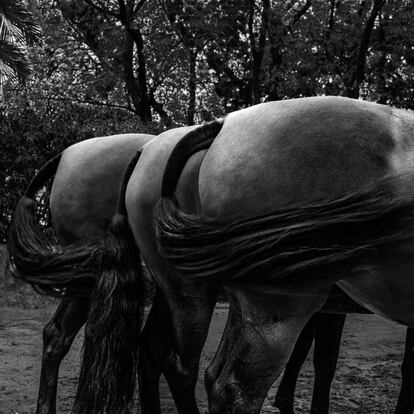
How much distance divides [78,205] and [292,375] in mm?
1677

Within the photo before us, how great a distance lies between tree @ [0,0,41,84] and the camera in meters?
9.11

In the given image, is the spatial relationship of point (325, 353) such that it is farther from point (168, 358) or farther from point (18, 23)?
point (18, 23)

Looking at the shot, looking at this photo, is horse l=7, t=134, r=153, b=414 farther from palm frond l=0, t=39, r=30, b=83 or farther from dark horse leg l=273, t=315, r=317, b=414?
palm frond l=0, t=39, r=30, b=83

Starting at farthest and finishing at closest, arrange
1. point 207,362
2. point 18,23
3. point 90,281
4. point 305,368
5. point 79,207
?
point 18,23
point 207,362
point 305,368
point 79,207
point 90,281

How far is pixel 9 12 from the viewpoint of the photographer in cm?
912

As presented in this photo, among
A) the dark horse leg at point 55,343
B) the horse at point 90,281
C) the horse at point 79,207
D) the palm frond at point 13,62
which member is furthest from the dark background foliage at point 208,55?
the dark horse leg at point 55,343

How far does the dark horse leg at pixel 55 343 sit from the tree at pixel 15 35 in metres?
6.28

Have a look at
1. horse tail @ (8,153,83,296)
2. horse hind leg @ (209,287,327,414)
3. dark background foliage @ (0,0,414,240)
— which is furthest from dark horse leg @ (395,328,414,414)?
dark background foliage @ (0,0,414,240)

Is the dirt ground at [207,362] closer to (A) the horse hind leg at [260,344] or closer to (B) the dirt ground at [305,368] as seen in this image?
(B) the dirt ground at [305,368]

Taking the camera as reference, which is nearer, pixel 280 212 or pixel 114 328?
pixel 280 212

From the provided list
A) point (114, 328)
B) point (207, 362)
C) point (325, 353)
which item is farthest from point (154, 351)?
point (207, 362)

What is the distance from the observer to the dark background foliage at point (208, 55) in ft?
36.2

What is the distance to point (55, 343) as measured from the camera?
3.78 metres

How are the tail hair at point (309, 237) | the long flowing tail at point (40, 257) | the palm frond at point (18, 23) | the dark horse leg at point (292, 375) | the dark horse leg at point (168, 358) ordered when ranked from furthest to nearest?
the palm frond at point (18, 23)
the dark horse leg at point (292, 375)
the long flowing tail at point (40, 257)
the dark horse leg at point (168, 358)
the tail hair at point (309, 237)
